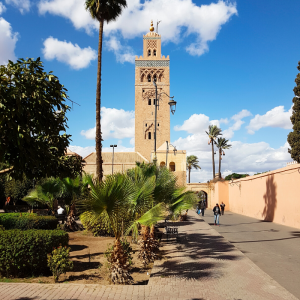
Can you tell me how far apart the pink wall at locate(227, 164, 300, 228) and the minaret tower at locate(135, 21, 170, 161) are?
97.6 feet

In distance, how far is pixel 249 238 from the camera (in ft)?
45.3

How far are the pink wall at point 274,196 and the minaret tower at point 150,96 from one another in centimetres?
2975

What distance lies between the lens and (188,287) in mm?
6324

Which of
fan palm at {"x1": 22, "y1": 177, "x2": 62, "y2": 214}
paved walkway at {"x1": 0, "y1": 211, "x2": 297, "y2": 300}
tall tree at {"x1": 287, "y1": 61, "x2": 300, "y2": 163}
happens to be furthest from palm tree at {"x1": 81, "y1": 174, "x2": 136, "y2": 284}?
tall tree at {"x1": 287, "y1": 61, "x2": 300, "y2": 163}

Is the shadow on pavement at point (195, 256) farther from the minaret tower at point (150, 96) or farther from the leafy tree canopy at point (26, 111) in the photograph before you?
the minaret tower at point (150, 96)

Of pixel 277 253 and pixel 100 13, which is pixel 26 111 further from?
pixel 100 13

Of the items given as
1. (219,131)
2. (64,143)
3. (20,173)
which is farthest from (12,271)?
(219,131)

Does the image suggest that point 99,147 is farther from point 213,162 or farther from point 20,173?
point 213,162

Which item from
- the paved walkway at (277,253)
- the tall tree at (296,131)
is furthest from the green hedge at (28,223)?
the tall tree at (296,131)

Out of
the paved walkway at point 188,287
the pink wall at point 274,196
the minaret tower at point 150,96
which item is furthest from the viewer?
the minaret tower at point 150,96

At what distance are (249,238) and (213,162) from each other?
123 feet

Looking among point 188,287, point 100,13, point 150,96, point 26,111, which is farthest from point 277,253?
point 150,96

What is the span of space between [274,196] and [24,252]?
1797cm

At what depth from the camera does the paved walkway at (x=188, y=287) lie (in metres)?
5.69
